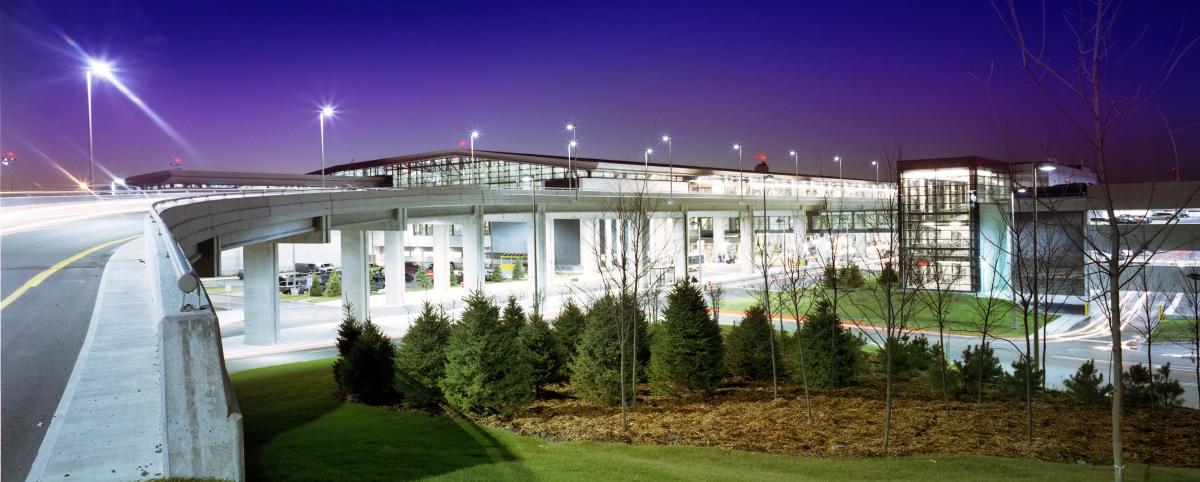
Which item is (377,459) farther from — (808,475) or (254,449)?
(808,475)

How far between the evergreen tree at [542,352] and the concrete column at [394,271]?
34343 millimetres

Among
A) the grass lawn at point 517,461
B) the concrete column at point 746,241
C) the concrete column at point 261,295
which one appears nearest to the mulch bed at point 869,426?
the grass lawn at point 517,461

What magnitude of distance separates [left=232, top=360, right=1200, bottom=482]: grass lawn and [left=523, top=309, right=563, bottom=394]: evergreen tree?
14.1ft

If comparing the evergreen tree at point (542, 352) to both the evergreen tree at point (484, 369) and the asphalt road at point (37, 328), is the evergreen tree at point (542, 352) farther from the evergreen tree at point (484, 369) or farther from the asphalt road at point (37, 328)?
the asphalt road at point (37, 328)

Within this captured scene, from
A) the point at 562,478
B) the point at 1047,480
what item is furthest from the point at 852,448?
the point at 562,478

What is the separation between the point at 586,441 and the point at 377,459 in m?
4.17

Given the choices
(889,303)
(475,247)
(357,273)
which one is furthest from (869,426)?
(475,247)

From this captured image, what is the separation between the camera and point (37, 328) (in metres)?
9.87

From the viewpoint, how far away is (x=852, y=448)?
12.8 m

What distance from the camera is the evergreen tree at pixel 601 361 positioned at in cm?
1692

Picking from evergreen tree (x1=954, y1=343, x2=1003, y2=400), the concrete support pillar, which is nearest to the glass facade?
evergreen tree (x1=954, y1=343, x2=1003, y2=400)

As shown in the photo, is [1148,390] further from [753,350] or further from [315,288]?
[315,288]

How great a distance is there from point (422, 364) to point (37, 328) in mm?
8072

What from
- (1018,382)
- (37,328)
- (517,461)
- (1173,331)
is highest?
(37,328)
